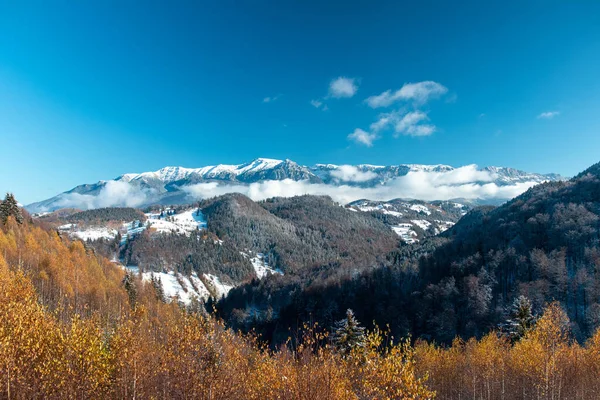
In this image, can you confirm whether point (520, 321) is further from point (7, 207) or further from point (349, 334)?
point (7, 207)

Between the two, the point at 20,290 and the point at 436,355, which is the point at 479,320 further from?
the point at 20,290

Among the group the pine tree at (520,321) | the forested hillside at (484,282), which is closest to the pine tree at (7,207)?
the forested hillside at (484,282)

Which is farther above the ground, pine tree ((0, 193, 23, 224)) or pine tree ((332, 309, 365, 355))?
pine tree ((0, 193, 23, 224))

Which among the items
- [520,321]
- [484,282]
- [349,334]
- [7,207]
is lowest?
[484,282]

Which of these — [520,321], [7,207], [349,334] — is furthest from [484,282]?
[7,207]

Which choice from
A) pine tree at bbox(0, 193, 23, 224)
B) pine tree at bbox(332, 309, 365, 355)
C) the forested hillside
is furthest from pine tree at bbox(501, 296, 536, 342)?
pine tree at bbox(0, 193, 23, 224)

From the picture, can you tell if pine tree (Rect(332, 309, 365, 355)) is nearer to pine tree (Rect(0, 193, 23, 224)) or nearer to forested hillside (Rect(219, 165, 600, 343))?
forested hillside (Rect(219, 165, 600, 343))

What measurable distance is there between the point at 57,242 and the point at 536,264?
173205mm

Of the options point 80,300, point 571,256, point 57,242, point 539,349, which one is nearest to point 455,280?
point 571,256

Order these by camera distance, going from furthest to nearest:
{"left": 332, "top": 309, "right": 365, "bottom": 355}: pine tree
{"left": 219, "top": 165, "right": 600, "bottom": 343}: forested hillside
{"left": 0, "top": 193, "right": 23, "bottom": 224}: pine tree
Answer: {"left": 219, "top": 165, "right": 600, "bottom": 343}: forested hillside < {"left": 0, "top": 193, "right": 23, "bottom": 224}: pine tree < {"left": 332, "top": 309, "right": 365, "bottom": 355}: pine tree

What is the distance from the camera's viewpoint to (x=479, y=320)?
11131cm

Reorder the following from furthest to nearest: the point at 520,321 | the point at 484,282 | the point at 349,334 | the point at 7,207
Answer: the point at 484,282 < the point at 7,207 < the point at 520,321 < the point at 349,334

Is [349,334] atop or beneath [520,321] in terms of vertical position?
atop

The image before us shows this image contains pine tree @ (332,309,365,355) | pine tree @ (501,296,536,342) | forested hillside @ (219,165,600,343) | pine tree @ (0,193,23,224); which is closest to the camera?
pine tree @ (332,309,365,355)
